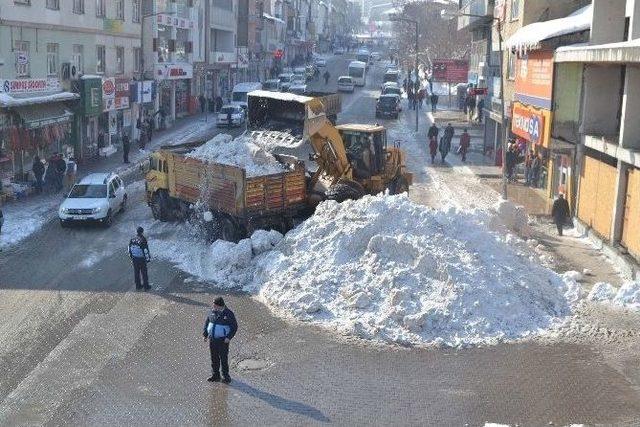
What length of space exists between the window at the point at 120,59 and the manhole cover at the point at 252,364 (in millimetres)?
32081

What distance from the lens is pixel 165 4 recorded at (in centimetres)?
5197

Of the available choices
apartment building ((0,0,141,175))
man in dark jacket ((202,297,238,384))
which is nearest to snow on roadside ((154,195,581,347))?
man in dark jacket ((202,297,238,384))

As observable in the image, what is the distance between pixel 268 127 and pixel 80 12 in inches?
675

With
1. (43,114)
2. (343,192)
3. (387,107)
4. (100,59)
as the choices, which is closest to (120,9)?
(100,59)

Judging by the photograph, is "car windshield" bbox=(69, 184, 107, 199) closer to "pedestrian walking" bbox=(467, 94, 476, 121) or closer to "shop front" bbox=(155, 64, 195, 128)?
"shop front" bbox=(155, 64, 195, 128)

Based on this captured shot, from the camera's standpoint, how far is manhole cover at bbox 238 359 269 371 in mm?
13641

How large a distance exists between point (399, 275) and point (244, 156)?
7.91 metres

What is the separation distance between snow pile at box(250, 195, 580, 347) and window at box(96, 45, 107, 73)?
24.1m

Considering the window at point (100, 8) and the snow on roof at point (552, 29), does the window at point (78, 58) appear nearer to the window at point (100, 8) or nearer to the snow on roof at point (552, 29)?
the window at point (100, 8)

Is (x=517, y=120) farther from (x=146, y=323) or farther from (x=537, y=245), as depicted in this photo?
(x=146, y=323)

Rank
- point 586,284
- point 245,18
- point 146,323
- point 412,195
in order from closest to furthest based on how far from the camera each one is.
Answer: point 146,323 → point 586,284 → point 412,195 → point 245,18

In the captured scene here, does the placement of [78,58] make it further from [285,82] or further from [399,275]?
[285,82]

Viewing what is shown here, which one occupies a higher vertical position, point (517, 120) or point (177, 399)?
point (517, 120)

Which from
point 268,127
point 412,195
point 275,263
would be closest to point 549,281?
point 275,263
